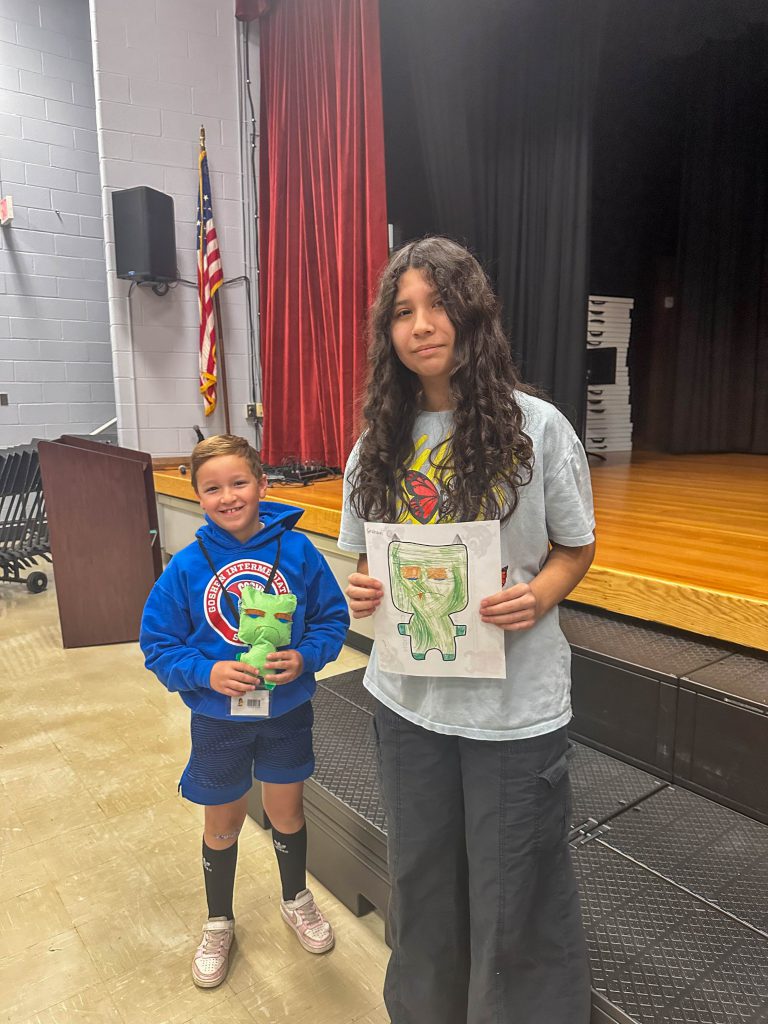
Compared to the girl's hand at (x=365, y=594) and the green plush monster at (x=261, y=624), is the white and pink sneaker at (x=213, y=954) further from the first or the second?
the girl's hand at (x=365, y=594)

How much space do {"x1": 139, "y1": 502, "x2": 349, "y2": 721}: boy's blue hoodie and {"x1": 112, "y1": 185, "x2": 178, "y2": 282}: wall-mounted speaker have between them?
343cm

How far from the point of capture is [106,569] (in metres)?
3.39

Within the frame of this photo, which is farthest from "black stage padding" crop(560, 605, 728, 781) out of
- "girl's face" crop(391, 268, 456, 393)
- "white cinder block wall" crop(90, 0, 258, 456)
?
"white cinder block wall" crop(90, 0, 258, 456)

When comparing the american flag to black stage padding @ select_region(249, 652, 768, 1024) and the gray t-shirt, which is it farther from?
the gray t-shirt

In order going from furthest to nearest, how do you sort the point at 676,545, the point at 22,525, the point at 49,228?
the point at 49,228 < the point at 22,525 < the point at 676,545

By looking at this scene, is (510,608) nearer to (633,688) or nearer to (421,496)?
(421,496)

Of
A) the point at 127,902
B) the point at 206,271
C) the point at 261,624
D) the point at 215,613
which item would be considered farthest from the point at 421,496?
the point at 206,271

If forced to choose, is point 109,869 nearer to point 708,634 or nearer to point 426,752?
point 426,752

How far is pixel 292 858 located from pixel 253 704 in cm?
44

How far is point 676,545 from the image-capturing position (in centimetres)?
227

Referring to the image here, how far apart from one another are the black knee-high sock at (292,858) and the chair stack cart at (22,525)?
Answer: 10.6 ft

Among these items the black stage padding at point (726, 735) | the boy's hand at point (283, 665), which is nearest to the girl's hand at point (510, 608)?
the boy's hand at point (283, 665)

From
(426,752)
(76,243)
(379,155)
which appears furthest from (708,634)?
(76,243)

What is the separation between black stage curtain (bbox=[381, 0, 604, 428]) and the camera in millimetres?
3668
